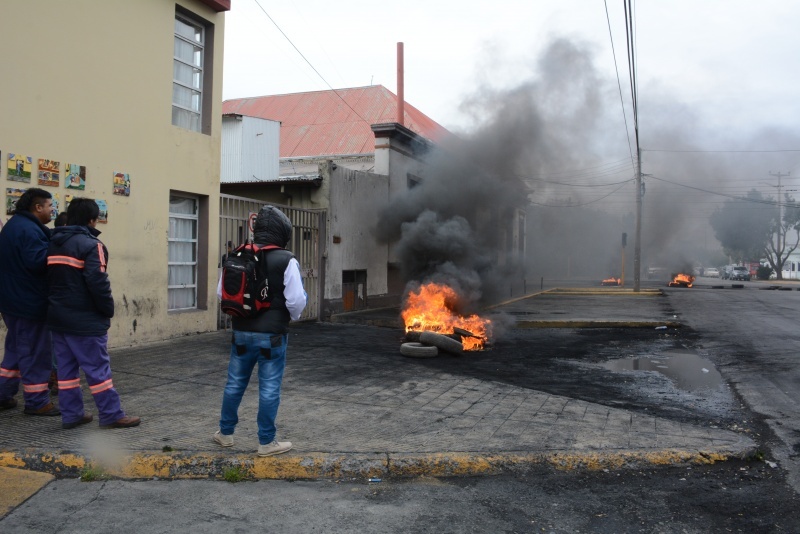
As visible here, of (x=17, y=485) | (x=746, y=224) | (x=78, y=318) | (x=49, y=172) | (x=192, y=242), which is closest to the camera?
(x=17, y=485)

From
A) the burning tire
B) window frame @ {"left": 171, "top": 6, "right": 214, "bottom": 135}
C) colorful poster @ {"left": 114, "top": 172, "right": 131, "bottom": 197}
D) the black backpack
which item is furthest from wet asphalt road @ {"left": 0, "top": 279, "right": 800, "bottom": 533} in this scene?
window frame @ {"left": 171, "top": 6, "right": 214, "bottom": 135}

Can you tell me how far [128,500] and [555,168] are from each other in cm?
1557

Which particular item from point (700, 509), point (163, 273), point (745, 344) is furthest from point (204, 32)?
point (745, 344)

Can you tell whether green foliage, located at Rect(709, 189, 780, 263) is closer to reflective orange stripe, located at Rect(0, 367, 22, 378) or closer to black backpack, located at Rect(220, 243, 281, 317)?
black backpack, located at Rect(220, 243, 281, 317)

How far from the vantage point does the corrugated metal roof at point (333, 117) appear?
21.2 m

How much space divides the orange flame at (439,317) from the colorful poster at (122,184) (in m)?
4.89

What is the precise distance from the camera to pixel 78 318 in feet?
14.7

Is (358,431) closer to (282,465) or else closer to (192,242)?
(282,465)

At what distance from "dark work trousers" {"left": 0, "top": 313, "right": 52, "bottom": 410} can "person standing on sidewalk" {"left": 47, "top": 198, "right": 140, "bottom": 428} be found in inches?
17.4

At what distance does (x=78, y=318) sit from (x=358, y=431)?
7.18 feet

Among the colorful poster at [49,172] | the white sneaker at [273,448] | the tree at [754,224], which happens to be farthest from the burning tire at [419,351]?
the tree at [754,224]

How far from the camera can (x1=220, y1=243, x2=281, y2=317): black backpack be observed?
13.0 feet

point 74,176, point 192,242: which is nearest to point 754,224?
point 192,242

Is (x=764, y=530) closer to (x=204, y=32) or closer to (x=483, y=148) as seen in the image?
(x=204, y=32)
